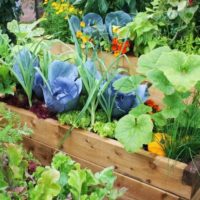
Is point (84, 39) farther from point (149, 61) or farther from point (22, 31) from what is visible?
point (149, 61)

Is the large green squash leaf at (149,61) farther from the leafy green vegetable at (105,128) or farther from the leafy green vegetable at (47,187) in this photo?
the leafy green vegetable at (47,187)

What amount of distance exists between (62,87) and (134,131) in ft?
1.67

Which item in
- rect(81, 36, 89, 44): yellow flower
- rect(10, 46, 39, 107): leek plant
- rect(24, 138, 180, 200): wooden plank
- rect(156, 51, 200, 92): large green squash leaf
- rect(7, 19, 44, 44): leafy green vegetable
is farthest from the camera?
rect(81, 36, 89, 44): yellow flower

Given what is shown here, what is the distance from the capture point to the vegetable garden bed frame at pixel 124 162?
1.66 meters

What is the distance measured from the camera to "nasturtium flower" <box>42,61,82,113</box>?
1.97 metres

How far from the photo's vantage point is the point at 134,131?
5.48ft

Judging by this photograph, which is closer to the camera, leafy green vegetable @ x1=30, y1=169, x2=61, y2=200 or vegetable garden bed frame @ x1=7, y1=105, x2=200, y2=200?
leafy green vegetable @ x1=30, y1=169, x2=61, y2=200

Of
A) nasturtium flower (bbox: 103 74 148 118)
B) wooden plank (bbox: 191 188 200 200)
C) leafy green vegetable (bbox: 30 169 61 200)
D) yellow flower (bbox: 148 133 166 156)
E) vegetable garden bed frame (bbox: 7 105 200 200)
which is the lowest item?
wooden plank (bbox: 191 188 200 200)

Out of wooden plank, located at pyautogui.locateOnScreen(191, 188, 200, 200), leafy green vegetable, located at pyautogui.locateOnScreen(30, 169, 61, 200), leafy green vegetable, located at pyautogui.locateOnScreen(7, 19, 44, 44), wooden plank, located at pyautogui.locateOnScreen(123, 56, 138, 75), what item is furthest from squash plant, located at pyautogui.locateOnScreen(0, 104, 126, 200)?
wooden plank, located at pyautogui.locateOnScreen(123, 56, 138, 75)

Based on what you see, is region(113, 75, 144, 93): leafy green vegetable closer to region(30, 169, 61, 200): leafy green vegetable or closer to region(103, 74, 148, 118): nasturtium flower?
region(103, 74, 148, 118): nasturtium flower

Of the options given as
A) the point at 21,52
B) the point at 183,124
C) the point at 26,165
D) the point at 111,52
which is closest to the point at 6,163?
the point at 26,165

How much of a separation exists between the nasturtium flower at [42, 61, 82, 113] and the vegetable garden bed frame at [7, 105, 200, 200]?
107mm

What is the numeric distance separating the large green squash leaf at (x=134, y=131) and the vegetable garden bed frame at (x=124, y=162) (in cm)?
12

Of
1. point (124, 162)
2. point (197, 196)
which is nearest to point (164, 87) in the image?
point (124, 162)
